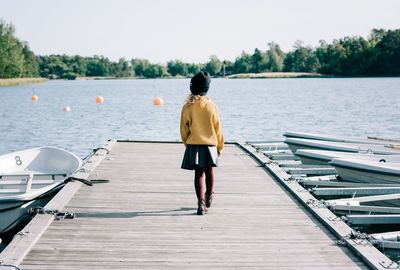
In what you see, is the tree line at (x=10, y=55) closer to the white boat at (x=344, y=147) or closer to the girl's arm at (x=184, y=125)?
the white boat at (x=344, y=147)

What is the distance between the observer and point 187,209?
7.46 m

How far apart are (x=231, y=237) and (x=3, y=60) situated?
108m

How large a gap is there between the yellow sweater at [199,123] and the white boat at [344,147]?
6812 mm

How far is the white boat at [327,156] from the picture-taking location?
11531mm

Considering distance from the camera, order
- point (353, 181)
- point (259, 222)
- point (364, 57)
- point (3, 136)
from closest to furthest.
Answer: point (259, 222)
point (353, 181)
point (3, 136)
point (364, 57)

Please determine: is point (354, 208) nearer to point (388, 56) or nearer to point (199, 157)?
point (199, 157)

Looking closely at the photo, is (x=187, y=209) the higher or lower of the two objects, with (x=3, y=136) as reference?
higher

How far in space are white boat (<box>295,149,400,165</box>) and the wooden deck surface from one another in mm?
2654

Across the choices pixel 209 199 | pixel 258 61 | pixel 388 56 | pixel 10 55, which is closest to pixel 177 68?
pixel 258 61

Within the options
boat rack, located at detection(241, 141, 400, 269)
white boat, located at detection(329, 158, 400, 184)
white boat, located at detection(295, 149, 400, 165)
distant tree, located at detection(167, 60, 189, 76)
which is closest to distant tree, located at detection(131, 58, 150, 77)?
distant tree, located at detection(167, 60, 189, 76)

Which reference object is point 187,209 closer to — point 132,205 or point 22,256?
point 132,205

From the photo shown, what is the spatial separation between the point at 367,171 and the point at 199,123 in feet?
14.7

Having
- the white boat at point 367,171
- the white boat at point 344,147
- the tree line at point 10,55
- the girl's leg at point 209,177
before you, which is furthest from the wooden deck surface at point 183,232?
the tree line at point 10,55

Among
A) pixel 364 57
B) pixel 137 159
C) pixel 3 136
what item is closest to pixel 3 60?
pixel 364 57
